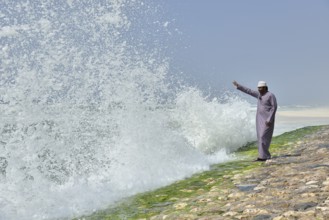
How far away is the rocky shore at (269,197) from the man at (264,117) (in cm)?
219

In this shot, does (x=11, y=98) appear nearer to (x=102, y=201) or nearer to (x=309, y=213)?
(x=102, y=201)

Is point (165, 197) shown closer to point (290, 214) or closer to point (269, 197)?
point (269, 197)

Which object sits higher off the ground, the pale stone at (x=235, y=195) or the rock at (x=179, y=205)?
the pale stone at (x=235, y=195)

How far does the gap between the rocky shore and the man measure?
7.18 feet

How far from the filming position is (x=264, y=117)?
13.5 metres

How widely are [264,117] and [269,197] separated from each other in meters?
6.46

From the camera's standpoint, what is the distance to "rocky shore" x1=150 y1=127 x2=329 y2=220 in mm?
6172

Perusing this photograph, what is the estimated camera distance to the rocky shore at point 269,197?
617 cm

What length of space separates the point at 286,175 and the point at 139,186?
3.75 metres

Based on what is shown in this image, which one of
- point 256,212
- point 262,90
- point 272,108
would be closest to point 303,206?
point 256,212

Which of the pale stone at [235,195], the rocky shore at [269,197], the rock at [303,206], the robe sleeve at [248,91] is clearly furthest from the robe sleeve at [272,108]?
the rock at [303,206]

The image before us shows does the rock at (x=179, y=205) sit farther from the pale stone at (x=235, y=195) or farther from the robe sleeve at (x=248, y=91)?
the robe sleeve at (x=248, y=91)

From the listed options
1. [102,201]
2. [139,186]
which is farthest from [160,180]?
[102,201]

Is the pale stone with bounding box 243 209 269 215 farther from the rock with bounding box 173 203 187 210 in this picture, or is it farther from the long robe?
the long robe
